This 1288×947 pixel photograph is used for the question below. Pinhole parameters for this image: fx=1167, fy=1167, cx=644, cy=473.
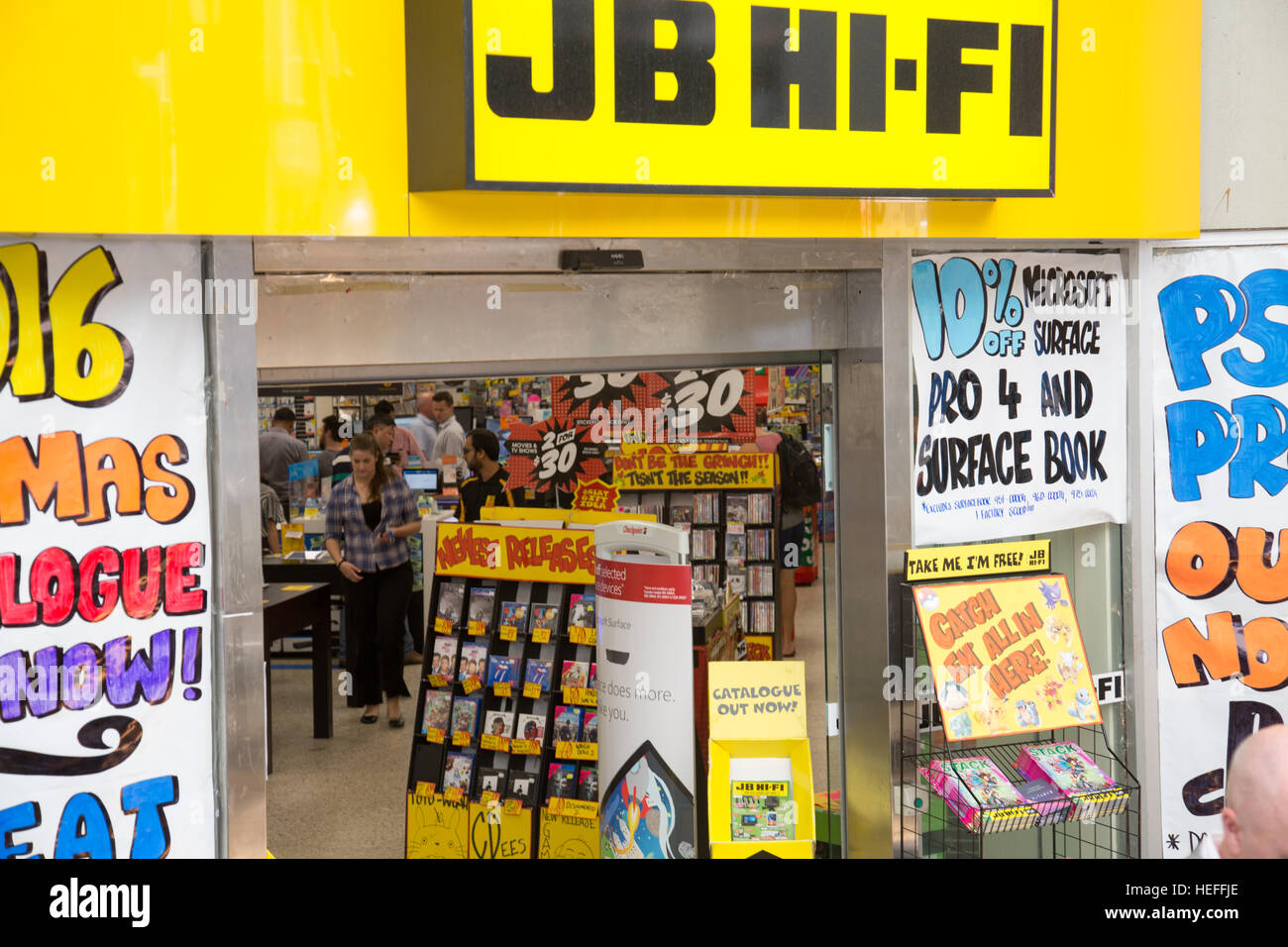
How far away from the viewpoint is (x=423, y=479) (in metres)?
9.68

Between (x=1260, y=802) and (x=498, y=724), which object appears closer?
(x=1260, y=802)

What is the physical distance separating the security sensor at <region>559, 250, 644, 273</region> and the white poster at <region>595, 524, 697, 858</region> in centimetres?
108

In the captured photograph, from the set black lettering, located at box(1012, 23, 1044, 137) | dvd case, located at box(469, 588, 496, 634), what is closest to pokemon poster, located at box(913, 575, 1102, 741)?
black lettering, located at box(1012, 23, 1044, 137)

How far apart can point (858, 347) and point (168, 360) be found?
2.24m

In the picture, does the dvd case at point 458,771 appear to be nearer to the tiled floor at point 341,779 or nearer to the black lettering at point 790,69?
the tiled floor at point 341,779

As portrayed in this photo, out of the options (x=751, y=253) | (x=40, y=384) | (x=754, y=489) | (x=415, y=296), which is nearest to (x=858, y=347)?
(x=751, y=253)

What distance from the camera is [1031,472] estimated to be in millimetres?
4203

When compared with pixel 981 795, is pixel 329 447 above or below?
above

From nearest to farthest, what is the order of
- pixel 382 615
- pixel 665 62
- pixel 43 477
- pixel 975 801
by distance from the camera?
pixel 43 477 < pixel 665 62 < pixel 975 801 < pixel 382 615

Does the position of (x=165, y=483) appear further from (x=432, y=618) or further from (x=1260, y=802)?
(x=1260, y=802)

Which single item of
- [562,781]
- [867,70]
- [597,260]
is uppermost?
[867,70]

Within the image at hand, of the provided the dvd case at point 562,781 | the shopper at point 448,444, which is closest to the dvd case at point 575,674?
the dvd case at point 562,781

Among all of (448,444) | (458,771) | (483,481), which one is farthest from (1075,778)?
(448,444)

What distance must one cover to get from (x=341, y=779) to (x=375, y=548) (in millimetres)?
1383
